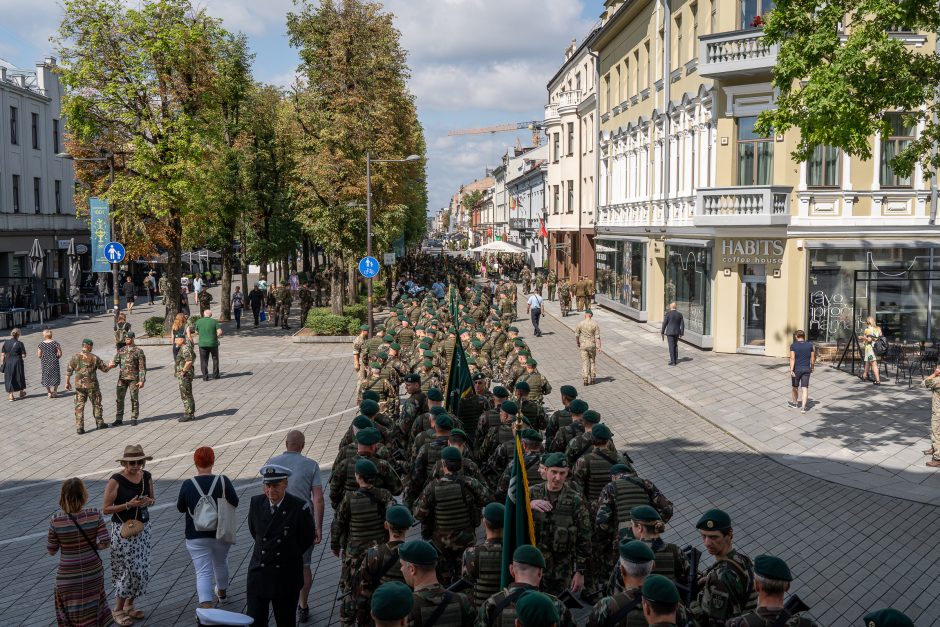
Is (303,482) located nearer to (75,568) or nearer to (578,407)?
(75,568)

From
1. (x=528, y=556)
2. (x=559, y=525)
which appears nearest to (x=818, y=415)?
(x=559, y=525)

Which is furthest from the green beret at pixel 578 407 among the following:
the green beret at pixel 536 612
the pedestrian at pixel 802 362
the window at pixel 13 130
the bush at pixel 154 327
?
the window at pixel 13 130

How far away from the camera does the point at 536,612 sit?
4809mm

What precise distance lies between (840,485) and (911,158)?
6.05 metres

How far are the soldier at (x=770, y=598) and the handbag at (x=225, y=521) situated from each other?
4.50 metres

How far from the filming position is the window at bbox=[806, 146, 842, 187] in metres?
23.4

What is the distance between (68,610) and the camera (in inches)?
290

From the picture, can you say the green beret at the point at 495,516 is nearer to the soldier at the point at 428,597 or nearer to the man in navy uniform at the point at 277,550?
the soldier at the point at 428,597

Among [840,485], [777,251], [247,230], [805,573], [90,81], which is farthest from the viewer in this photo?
[247,230]

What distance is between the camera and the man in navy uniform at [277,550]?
23.1 ft

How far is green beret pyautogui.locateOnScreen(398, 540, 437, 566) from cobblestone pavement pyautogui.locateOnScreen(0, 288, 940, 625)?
3094mm

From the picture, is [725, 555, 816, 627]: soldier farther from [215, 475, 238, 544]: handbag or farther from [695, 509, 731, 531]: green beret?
[215, 475, 238, 544]: handbag

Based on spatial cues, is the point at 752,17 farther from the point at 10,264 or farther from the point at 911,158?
the point at 10,264

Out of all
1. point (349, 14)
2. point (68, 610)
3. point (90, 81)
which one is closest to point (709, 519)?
point (68, 610)
